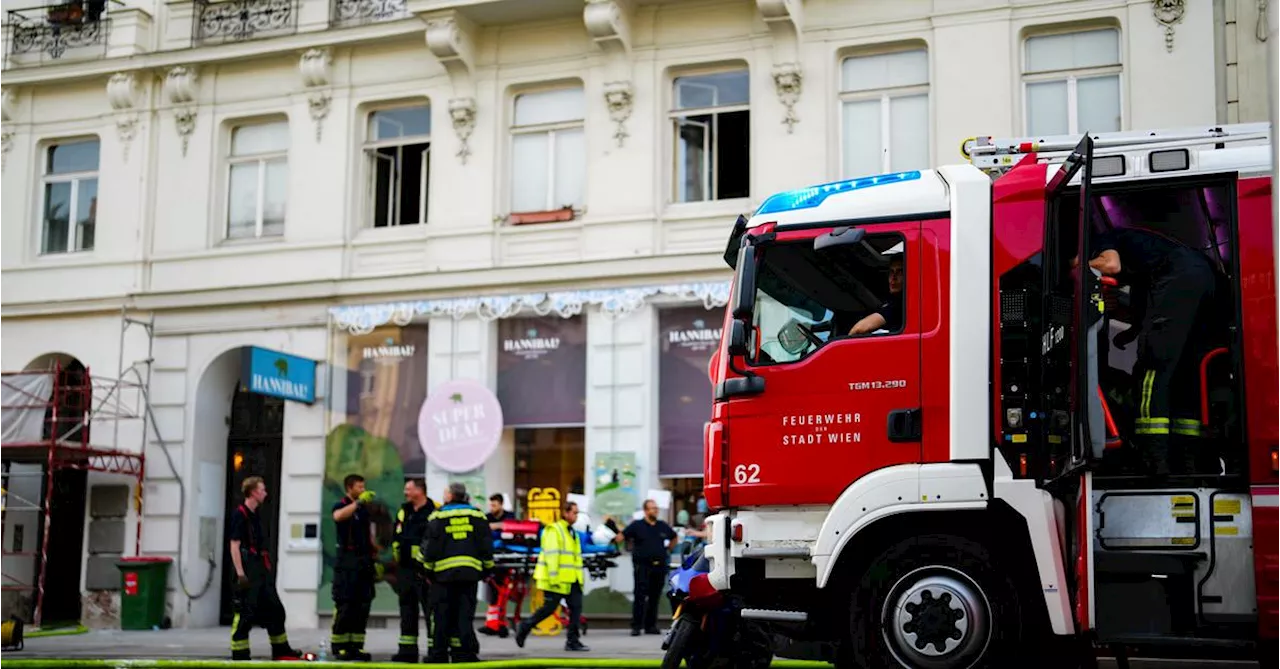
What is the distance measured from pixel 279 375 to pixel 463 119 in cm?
448

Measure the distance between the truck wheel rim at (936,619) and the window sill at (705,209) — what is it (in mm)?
11088

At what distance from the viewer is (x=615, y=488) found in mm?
19828

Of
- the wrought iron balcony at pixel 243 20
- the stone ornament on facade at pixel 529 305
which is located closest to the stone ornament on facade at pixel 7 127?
the wrought iron balcony at pixel 243 20

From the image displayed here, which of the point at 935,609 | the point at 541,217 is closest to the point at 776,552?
the point at 935,609

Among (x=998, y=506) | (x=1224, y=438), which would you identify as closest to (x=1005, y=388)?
(x=998, y=506)

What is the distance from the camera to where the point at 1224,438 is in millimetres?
8828

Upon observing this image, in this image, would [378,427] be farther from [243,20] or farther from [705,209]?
[243,20]

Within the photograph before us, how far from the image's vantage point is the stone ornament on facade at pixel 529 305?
65.0 feet

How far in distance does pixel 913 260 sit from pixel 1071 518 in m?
1.86

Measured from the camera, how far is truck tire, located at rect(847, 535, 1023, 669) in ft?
28.9

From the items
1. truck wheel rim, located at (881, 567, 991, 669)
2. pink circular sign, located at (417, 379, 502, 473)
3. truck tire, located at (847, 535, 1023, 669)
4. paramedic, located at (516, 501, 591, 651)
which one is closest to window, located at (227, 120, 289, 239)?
pink circular sign, located at (417, 379, 502, 473)

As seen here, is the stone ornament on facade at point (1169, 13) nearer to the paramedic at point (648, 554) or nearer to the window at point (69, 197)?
the paramedic at point (648, 554)

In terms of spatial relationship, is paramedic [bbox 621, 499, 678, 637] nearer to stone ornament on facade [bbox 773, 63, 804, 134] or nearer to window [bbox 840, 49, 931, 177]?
window [bbox 840, 49, 931, 177]

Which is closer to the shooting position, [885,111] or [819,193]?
[819,193]
